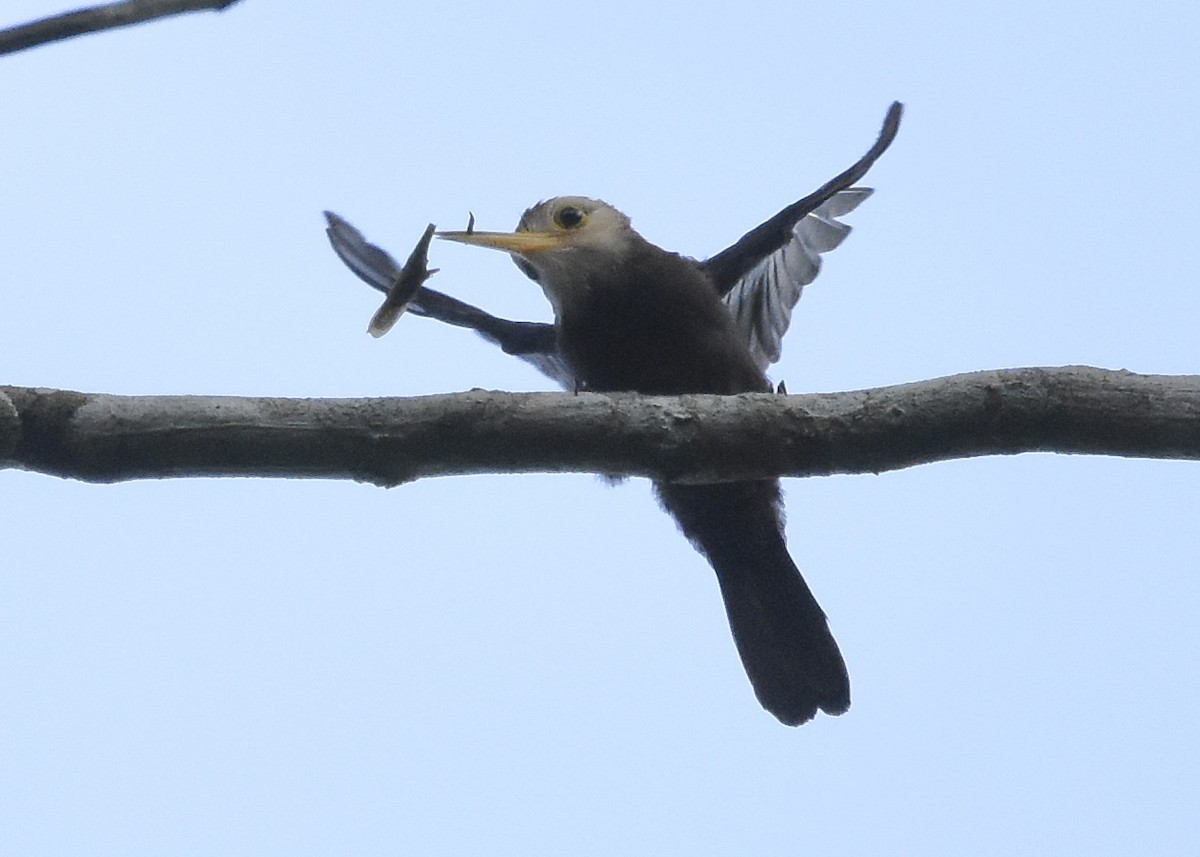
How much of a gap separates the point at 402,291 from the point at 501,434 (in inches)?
53.3

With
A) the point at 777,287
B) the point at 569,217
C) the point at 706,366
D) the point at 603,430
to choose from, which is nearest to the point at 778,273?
the point at 777,287

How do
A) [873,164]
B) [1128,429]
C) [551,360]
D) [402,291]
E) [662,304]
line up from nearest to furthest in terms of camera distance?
[1128,429] < [402,291] < [662,304] < [873,164] < [551,360]

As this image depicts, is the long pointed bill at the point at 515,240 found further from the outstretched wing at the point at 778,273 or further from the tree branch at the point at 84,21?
the tree branch at the point at 84,21

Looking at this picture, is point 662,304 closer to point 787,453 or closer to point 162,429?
point 787,453

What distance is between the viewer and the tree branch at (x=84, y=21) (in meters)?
1.82

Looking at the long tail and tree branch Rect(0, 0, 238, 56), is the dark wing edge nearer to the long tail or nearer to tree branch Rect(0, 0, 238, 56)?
the long tail

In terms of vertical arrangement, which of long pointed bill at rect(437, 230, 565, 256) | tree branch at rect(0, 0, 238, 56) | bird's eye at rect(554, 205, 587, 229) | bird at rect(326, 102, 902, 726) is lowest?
tree branch at rect(0, 0, 238, 56)

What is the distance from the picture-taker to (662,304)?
4805 mm

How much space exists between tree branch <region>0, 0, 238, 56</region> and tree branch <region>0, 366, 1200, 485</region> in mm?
1443

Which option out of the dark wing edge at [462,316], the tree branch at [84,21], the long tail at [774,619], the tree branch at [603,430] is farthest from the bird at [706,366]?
the tree branch at [84,21]

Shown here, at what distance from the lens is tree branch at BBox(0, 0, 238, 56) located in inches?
71.6

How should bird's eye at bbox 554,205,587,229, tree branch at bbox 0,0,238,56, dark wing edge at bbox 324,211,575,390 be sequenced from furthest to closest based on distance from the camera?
dark wing edge at bbox 324,211,575,390 < bird's eye at bbox 554,205,587,229 < tree branch at bbox 0,0,238,56

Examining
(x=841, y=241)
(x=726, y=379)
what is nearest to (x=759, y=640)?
(x=726, y=379)

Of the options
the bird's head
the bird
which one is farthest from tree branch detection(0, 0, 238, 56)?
the bird's head
